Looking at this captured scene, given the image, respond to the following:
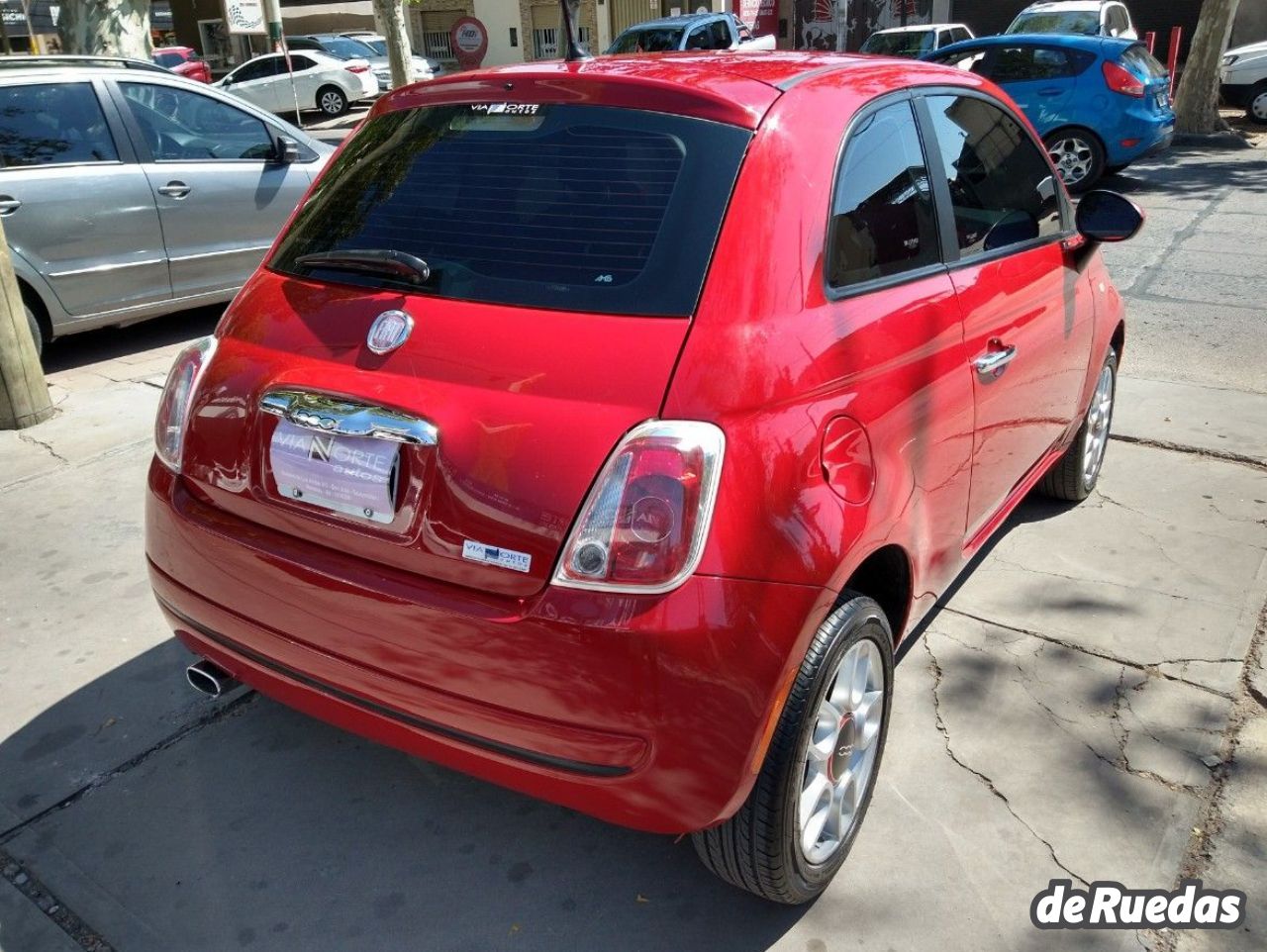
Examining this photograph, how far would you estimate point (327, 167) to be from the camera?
9.56 feet

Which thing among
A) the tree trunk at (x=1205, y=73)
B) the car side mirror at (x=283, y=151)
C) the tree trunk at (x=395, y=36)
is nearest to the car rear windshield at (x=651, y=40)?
the tree trunk at (x=395, y=36)

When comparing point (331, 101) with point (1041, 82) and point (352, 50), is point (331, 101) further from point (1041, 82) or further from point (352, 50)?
point (1041, 82)

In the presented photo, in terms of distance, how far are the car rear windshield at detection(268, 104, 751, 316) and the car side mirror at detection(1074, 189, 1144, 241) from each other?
1895 mm

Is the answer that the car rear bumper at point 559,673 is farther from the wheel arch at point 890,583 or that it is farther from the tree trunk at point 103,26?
the tree trunk at point 103,26

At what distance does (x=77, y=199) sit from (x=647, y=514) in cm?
535

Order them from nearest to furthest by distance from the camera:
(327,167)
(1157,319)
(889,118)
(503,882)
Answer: (503,882) < (889,118) < (327,167) < (1157,319)

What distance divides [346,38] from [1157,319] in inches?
869

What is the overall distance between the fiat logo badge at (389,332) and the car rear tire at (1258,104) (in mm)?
18129

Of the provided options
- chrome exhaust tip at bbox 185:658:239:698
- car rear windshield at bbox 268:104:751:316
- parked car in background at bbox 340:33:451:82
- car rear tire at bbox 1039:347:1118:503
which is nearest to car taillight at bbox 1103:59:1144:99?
car rear tire at bbox 1039:347:1118:503

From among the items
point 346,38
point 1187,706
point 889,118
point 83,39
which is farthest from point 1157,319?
point 346,38

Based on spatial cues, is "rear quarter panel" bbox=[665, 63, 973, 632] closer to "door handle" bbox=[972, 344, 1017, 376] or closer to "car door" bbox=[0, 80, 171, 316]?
"door handle" bbox=[972, 344, 1017, 376]

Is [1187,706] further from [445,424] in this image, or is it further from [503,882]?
[445,424]

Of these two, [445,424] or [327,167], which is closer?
[445,424]

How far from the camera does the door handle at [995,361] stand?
112 inches
